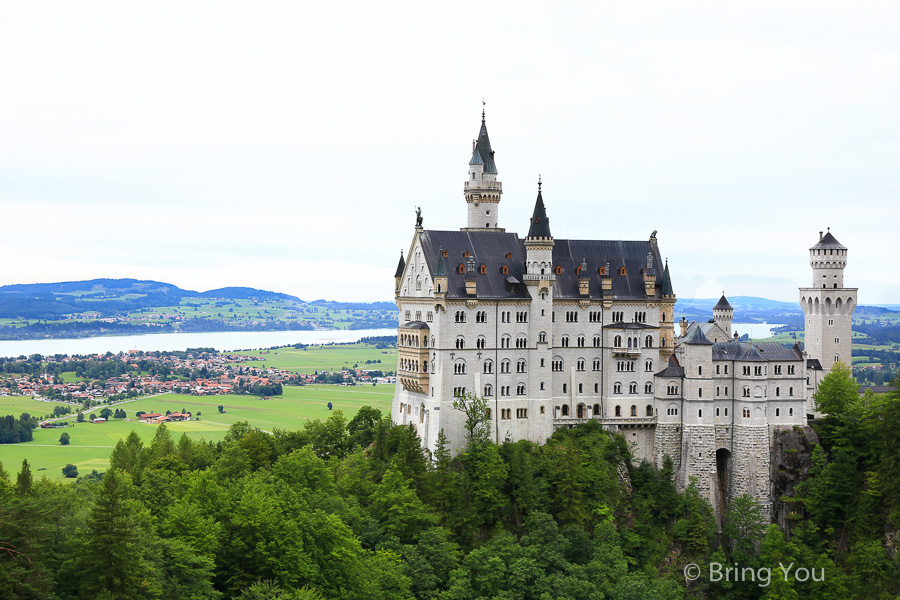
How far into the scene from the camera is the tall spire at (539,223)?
339 feet

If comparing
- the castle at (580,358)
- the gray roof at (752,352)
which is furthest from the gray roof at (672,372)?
the gray roof at (752,352)

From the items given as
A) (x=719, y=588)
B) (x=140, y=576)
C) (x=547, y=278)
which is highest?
(x=547, y=278)

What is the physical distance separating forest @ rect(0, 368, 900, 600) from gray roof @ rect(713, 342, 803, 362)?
915 centimetres

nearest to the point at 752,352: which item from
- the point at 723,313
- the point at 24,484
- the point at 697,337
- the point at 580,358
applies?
the point at 697,337

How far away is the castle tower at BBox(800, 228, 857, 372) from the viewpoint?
127188 mm

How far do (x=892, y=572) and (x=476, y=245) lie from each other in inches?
2061

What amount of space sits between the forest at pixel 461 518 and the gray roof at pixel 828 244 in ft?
76.2

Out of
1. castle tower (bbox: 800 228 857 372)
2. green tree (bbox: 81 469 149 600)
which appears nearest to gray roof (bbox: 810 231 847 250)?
castle tower (bbox: 800 228 857 372)

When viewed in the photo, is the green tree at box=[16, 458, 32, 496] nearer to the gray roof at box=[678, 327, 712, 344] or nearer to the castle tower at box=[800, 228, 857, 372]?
the gray roof at box=[678, 327, 712, 344]

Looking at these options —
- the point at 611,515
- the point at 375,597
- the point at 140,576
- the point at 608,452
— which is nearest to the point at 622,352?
the point at 608,452

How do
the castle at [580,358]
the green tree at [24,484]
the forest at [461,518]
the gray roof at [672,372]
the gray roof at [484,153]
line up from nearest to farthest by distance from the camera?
the forest at [461,518], the green tree at [24,484], the castle at [580,358], the gray roof at [672,372], the gray roof at [484,153]

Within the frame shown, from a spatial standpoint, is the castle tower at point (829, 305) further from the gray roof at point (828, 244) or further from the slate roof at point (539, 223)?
the slate roof at point (539, 223)

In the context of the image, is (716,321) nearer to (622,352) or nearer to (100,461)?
(622,352)

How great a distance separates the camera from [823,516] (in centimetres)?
10294
